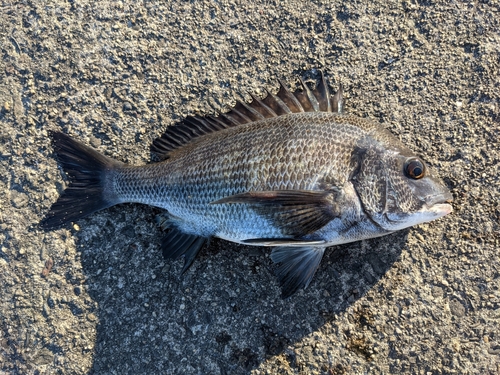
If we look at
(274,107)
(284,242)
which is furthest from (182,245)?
(274,107)

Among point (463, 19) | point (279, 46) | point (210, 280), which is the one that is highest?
point (279, 46)

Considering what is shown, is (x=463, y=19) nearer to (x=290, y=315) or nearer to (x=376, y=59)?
(x=376, y=59)

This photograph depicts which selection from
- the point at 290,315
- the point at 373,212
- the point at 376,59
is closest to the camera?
the point at 373,212

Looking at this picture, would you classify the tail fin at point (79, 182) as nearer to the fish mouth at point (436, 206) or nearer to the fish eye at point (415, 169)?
the fish eye at point (415, 169)

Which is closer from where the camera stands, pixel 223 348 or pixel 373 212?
pixel 373 212

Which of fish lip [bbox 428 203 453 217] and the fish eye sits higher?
the fish eye

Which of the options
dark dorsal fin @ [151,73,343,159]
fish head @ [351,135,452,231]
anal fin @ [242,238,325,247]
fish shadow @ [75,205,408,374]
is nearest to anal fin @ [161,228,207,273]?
fish shadow @ [75,205,408,374]

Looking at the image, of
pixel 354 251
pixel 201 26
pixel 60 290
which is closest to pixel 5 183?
pixel 60 290

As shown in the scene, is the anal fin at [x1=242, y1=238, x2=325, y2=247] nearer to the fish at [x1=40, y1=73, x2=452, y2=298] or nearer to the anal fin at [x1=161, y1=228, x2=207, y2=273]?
the fish at [x1=40, y1=73, x2=452, y2=298]
